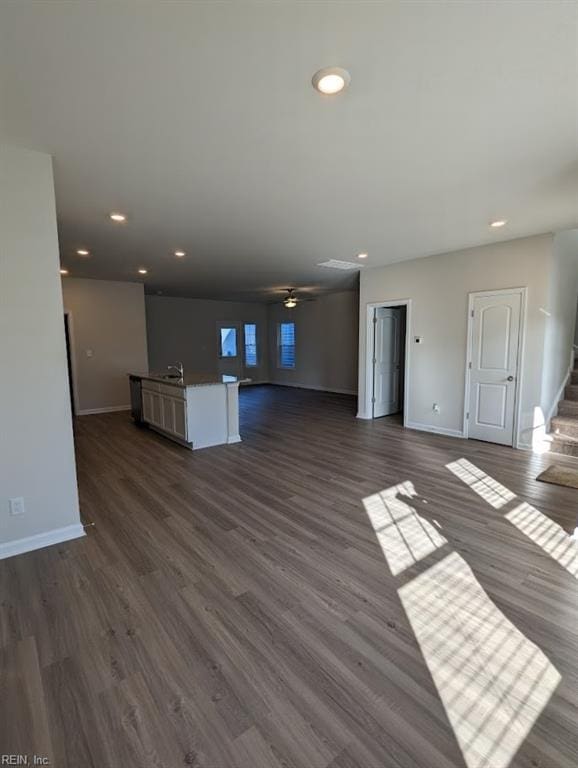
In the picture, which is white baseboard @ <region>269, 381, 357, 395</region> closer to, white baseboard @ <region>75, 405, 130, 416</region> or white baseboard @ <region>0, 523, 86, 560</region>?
white baseboard @ <region>75, 405, 130, 416</region>

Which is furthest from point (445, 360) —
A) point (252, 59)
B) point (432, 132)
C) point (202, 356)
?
point (202, 356)

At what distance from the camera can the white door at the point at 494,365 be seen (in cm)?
488

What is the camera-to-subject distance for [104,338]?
752 cm

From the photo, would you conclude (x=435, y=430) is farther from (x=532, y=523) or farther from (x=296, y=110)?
(x=296, y=110)

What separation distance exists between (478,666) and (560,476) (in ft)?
Result: 9.99

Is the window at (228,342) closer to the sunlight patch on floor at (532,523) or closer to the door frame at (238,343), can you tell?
the door frame at (238,343)

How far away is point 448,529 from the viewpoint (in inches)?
114

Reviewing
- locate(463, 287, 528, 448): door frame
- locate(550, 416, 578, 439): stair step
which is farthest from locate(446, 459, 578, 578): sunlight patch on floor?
locate(550, 416, 578, 439): stair step

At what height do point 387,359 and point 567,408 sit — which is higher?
point 387,359

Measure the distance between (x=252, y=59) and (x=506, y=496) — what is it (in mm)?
3848

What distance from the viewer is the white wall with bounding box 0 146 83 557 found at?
8.07 feet

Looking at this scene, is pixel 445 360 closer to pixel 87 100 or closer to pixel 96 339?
pixel 87 100

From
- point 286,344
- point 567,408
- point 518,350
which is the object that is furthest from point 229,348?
point 567,408

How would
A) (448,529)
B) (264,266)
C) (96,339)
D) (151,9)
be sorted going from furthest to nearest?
(96,339), (264,266), (448,529), (151,9)
